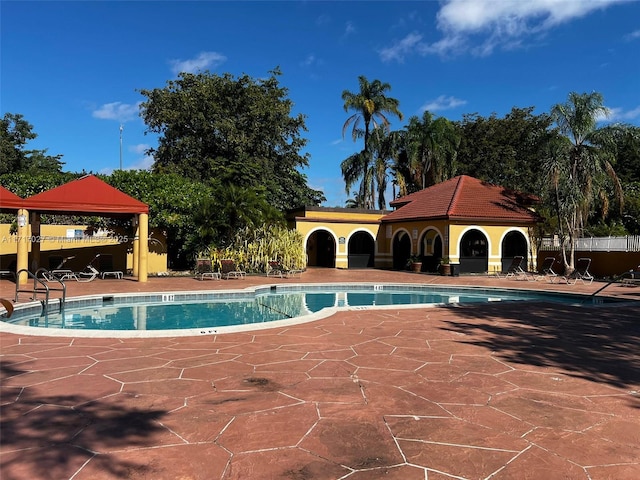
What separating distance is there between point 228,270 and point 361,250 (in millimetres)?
12073

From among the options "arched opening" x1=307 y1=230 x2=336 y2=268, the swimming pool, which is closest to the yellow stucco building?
"arched opening" x1=307 y1=230 x2=336 y2=268

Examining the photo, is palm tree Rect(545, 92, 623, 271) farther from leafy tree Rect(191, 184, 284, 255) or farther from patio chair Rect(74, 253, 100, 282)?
patio chair Rect(74, 253, 100, 282)

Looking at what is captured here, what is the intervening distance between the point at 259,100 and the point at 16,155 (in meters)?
27.3

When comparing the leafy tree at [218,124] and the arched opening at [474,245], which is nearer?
the arched opening at [474,245]

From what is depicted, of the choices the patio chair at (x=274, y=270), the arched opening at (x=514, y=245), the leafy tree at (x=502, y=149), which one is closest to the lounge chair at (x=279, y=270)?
the patio chair at (x=274, y=270)

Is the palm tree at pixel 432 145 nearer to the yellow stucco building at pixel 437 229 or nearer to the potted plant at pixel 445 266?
the yellow stucco building at pixel 437 229

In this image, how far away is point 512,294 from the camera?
1554 cm

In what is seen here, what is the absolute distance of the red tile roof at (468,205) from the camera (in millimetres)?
23703

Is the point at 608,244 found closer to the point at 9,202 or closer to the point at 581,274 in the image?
the point at 581,274

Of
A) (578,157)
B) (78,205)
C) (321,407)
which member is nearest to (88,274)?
(78,205)

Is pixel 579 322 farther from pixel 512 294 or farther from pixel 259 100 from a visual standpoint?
pixel 259 100

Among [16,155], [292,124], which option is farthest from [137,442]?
[16,155]

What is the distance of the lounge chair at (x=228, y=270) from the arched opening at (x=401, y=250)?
12.3 metres

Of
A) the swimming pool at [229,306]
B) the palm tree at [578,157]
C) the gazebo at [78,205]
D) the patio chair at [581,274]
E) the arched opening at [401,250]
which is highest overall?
the palm tree at [578,157]
